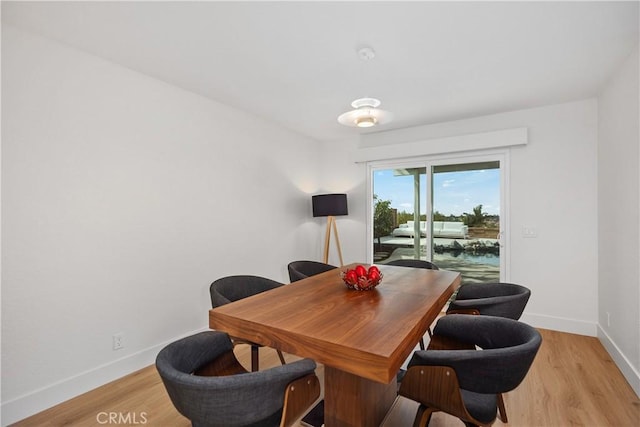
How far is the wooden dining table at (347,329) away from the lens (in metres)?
1.09

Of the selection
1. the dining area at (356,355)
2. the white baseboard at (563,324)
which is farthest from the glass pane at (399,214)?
the dining area at (356,355)

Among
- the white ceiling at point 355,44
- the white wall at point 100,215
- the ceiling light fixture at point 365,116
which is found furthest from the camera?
the ceiling light fixture at point 365,116

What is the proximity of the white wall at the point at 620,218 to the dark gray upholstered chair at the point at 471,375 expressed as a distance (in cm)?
163

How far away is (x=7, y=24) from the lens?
1.86 metres

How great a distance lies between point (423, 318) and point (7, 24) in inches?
Result: 115

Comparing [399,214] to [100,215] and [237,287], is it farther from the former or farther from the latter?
[100,215]

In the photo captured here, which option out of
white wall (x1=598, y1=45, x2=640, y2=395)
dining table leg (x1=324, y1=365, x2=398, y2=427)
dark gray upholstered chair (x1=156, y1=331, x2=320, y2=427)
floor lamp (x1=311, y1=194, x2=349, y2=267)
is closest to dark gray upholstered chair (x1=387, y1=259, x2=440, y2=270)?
floor lamp (x1=311, y1=194, x2=349, y2=267)

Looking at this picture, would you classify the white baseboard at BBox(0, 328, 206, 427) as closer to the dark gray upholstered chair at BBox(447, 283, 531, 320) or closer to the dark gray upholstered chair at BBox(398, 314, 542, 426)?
the dark gray upholstered chair at BBox(398, 314, 542, 426)

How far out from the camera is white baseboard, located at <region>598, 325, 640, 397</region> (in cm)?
212

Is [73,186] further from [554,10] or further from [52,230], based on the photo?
[554,10]

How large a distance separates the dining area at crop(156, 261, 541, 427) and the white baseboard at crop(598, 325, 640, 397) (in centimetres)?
115

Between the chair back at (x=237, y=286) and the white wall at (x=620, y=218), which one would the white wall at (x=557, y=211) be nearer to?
the white wall at (x=620, y=218)

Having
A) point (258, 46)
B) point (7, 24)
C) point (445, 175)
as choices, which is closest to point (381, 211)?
point (445, 175)

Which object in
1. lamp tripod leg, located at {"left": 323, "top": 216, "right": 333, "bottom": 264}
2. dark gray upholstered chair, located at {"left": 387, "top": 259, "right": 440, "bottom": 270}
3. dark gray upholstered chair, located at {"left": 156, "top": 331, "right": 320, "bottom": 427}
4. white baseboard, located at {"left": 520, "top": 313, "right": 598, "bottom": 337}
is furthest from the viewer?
lamp tripod leg, located at {"left": 323, "top": 216, "right": 333, "bottom": 264}
